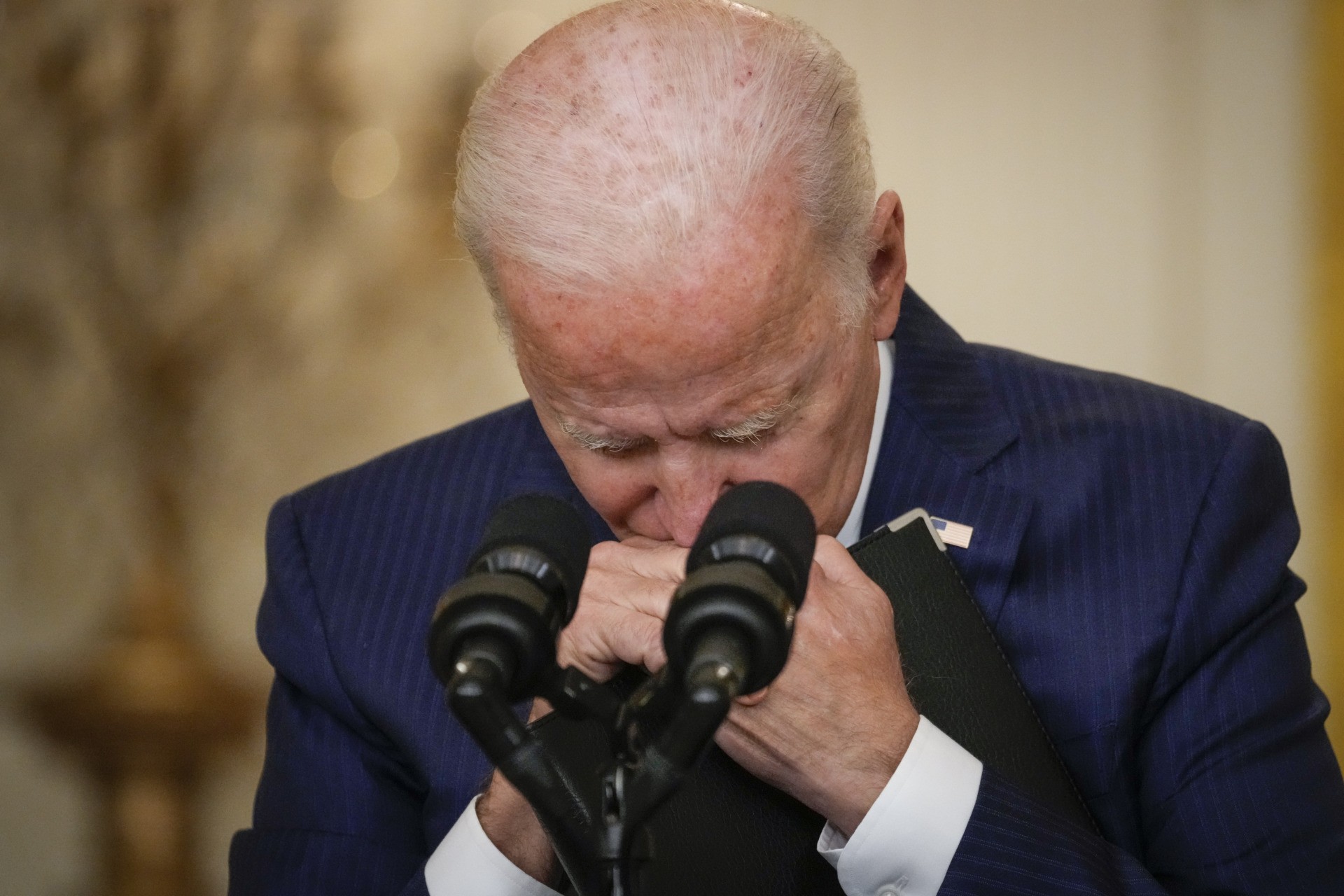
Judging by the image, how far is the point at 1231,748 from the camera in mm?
1426

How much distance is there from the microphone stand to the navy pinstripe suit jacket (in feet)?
1.69

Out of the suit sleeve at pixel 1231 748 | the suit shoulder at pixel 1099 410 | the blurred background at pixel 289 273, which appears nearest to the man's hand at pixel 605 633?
the suit sleeve at pixel 1231 748

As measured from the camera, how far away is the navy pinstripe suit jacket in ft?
4.66

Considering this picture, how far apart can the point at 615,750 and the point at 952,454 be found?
2.86 feet

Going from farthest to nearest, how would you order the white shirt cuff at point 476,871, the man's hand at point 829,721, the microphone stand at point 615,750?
1. the white shirt cuff at point 476,871
2. the man's hand at point 829,721
3. the microphone stand at point 615,750

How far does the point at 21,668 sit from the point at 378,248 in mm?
1208

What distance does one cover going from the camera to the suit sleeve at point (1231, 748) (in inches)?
54.4

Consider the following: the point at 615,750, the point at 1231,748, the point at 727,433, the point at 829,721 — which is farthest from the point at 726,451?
the point at 1231,748

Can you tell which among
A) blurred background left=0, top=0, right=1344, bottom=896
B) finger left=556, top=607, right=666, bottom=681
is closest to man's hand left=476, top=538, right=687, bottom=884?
finger left=556, top=607, right=666, bottom=681

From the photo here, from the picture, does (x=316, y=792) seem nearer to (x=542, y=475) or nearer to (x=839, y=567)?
(x=542, y=475)

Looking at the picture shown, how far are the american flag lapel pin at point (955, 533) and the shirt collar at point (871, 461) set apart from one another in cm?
11

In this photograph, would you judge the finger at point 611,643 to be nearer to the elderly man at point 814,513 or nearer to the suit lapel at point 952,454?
the elderly man at point 814,513

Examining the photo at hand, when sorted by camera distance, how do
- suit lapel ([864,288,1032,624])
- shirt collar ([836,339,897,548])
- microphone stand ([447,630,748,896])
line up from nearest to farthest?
microphone stand ([447,630,748,896]) → suit lapel ([864,288,1032,624]) → shirt collar ([836,339,897,548])

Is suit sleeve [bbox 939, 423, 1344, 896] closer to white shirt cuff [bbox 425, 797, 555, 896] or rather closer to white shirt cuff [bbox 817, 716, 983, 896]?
white shirt cuff [bbox 817, 716, 983, 896]
